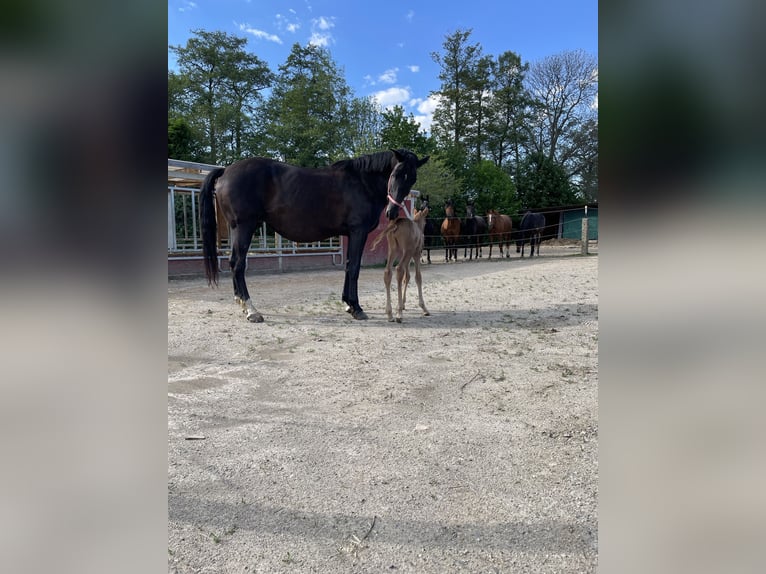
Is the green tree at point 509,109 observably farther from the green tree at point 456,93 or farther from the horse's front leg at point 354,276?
the horse's front leg at point 354,276

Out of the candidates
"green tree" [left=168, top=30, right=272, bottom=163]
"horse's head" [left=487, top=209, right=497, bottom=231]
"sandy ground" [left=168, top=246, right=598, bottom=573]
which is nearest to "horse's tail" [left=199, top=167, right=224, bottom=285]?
"sandy ground" [left=168, top=246, right=598, bottom=573]

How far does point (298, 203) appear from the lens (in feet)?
17.9

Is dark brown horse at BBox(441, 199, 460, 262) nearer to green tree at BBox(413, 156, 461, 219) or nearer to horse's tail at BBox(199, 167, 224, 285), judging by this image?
green tree at BBox(413, 156, 461, 219)

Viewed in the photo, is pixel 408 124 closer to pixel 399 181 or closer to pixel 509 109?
pixel 509 109

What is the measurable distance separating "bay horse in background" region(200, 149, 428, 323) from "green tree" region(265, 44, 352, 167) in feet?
62.2

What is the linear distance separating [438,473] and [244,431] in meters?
1.06

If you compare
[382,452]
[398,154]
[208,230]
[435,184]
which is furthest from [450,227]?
[382,452]

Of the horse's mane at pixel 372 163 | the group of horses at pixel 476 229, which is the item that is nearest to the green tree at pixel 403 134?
the group of horses at pixel 476 229

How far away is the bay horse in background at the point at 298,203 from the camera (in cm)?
532

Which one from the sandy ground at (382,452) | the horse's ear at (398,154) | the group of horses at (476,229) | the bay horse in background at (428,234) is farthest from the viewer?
the group of horses at (476,229)

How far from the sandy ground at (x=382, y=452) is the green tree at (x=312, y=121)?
21635 millimetres

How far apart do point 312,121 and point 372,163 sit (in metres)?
21.9
